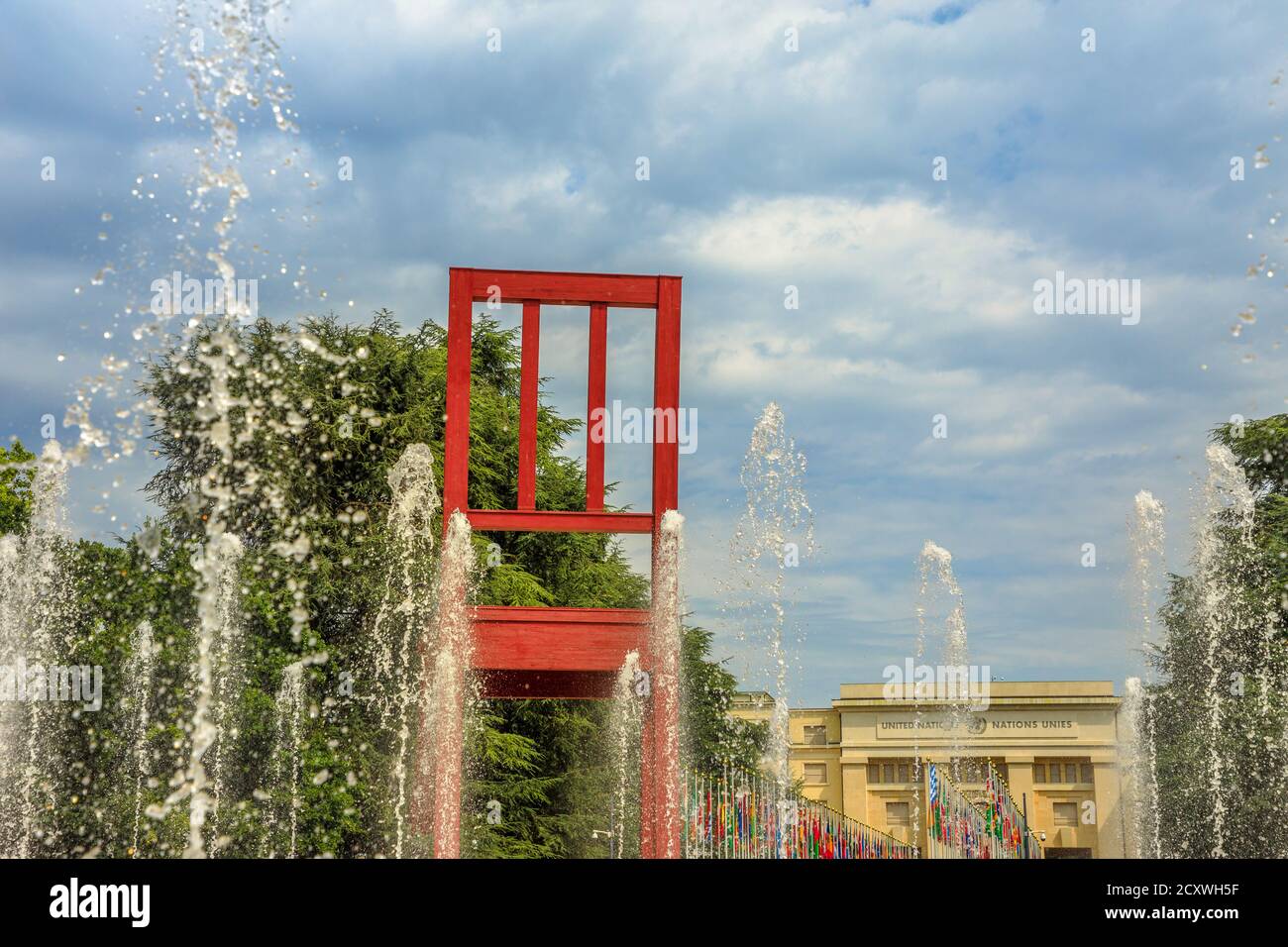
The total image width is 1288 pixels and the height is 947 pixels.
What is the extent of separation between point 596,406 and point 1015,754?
3234 centimetres

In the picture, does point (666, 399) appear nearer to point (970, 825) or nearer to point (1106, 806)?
point (970, 825)

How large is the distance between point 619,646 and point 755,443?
3.43m

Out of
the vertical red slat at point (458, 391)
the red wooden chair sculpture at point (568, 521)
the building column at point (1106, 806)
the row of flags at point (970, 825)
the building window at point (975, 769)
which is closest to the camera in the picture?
the red wooden chair sculpture at point (568, 521)

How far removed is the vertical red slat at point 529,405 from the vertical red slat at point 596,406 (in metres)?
0.49

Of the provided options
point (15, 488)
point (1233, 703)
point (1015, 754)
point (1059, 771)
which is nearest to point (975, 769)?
point (1015, 754)

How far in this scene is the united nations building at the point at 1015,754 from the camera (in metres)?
39.9

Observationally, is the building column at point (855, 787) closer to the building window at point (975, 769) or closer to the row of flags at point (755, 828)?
the building window at point (975, 769)

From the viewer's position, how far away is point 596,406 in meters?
11.6

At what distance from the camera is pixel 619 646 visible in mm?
11320

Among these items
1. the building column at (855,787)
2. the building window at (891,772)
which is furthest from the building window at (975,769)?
the building column at (855,787)

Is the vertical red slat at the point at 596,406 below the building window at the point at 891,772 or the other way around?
the other way around
